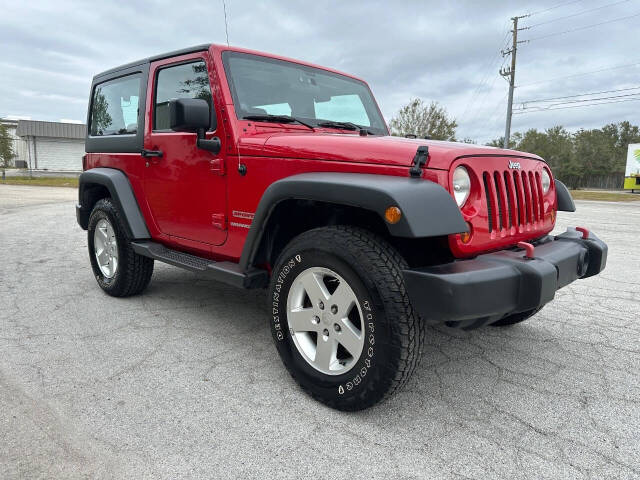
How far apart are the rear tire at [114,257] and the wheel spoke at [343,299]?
2.31 meters

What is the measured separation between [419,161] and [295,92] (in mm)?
1555

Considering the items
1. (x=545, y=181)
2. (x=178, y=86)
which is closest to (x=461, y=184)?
(x=545, y=181)

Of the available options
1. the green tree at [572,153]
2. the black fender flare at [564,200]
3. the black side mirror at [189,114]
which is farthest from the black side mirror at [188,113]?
the green tree at [572,153]

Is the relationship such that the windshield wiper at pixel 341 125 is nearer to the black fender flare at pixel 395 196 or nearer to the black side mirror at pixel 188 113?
the black side mirror at pixel 188 113

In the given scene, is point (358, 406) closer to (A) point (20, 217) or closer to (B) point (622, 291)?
(B) point (622, 291)

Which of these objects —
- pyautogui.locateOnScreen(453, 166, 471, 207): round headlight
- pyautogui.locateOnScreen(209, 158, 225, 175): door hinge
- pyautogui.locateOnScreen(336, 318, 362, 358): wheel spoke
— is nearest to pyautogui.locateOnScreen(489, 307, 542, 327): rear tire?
pyautogui.locateOnScreen(453, 166, 471, 207): round headlight

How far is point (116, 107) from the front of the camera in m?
4.18

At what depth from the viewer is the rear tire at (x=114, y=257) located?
12.9 feet

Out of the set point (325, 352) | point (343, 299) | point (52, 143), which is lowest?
point (325, 352)

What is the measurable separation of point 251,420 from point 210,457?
1.04ft

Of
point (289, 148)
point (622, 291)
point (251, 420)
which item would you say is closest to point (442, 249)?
point (289, 148)

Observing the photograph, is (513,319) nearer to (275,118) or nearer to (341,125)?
(341,125)

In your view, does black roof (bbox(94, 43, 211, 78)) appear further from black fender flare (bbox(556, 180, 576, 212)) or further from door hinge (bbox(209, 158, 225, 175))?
black fender flare (bbox(556, 180, 576, 212))

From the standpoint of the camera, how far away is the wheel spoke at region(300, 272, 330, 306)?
2339mm
